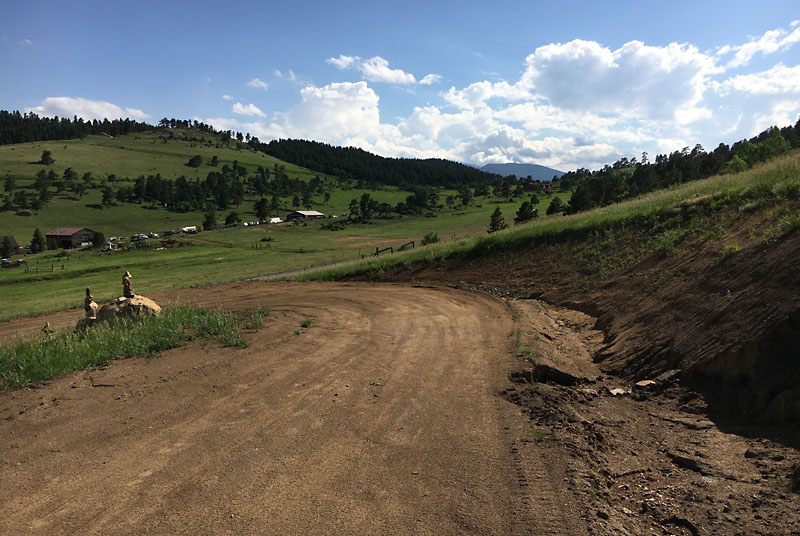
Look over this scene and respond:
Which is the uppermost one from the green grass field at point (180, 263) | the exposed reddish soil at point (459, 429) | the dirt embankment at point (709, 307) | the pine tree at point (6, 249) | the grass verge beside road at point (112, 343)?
the dirt embankment at point (709, 307)

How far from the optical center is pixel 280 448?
6.31 meters

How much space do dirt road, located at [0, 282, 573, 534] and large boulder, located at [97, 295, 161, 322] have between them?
13.5ft

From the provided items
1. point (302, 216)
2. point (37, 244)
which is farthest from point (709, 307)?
point (302, 216)

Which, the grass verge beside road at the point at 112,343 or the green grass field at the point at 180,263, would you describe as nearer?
the grass verge beside road at the point at 112,343

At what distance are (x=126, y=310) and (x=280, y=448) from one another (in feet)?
35.2

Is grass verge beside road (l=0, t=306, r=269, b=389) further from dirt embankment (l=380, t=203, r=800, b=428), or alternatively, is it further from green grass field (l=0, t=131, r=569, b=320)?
green grass field (l=0, t=131, r=569, b=320)

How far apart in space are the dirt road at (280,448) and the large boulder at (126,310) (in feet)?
13.5

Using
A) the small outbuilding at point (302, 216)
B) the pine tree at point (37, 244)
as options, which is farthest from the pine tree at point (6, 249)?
the small outbuilding at point (302, 216)

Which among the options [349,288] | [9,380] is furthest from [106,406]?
[349,288]

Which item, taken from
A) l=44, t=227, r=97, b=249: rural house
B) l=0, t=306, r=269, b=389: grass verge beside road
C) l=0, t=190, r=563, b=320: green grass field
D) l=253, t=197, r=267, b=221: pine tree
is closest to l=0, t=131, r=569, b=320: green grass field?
l=0, t=190, r=563, b=320: green grass field

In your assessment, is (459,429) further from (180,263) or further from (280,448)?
(180,263)

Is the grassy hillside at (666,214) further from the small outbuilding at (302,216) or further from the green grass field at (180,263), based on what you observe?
the small outbuilding at (302,216)

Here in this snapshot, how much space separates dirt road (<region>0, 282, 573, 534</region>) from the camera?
4.84 metres

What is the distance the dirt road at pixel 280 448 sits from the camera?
4844 mm
